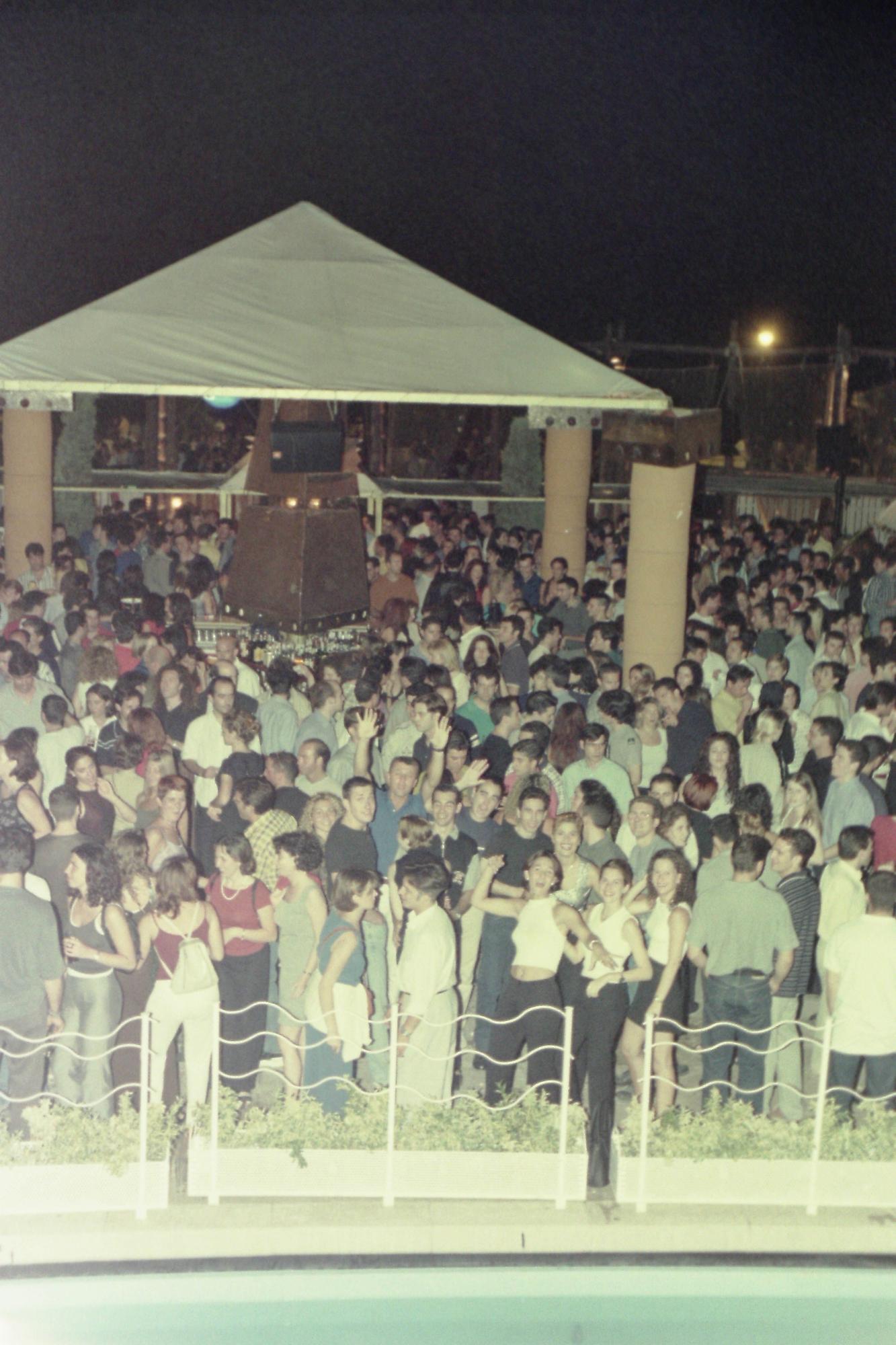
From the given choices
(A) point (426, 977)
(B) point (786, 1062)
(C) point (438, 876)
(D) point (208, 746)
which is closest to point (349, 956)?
(A) point (426, 977)

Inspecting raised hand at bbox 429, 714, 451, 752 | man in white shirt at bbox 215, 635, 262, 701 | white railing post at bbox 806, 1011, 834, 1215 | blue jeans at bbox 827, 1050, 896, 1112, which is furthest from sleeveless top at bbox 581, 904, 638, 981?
man in white shirt at bbox 215, 635, 262, 701

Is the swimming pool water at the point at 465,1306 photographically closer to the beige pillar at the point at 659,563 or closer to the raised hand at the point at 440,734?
the raised hand at the point at 440,734

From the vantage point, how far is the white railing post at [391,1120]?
6.22 m

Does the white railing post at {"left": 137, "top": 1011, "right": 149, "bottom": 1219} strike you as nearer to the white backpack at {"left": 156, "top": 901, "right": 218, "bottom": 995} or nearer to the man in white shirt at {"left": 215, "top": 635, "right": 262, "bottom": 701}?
the white backpack at {"left": 156, "top": 901, "right": 218, "bottom": 995}

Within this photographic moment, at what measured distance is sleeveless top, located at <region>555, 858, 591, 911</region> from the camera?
6.96 m

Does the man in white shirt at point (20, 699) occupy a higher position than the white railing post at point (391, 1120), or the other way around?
the man in white shirt at point (20, 699)

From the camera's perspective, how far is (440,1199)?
6477 mm

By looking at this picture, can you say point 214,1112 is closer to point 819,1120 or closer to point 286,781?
point 286,781

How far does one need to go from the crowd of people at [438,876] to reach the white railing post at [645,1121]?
72 mm

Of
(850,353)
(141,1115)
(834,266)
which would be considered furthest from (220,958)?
(834,266)

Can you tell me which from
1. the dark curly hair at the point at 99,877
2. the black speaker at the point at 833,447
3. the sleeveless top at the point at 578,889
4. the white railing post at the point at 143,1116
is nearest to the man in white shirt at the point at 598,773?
the sleeveless top at the point at 578,889

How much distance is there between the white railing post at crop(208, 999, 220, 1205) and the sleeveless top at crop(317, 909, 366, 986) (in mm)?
475

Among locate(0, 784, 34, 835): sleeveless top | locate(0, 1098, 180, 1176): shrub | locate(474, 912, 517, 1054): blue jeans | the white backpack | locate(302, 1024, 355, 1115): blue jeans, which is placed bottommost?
locate(0, 1098, 180, 1176): shrub

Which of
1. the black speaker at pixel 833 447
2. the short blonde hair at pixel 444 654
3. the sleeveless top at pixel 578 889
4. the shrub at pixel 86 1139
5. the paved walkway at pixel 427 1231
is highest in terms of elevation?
the black speaker at pixel 833 447
